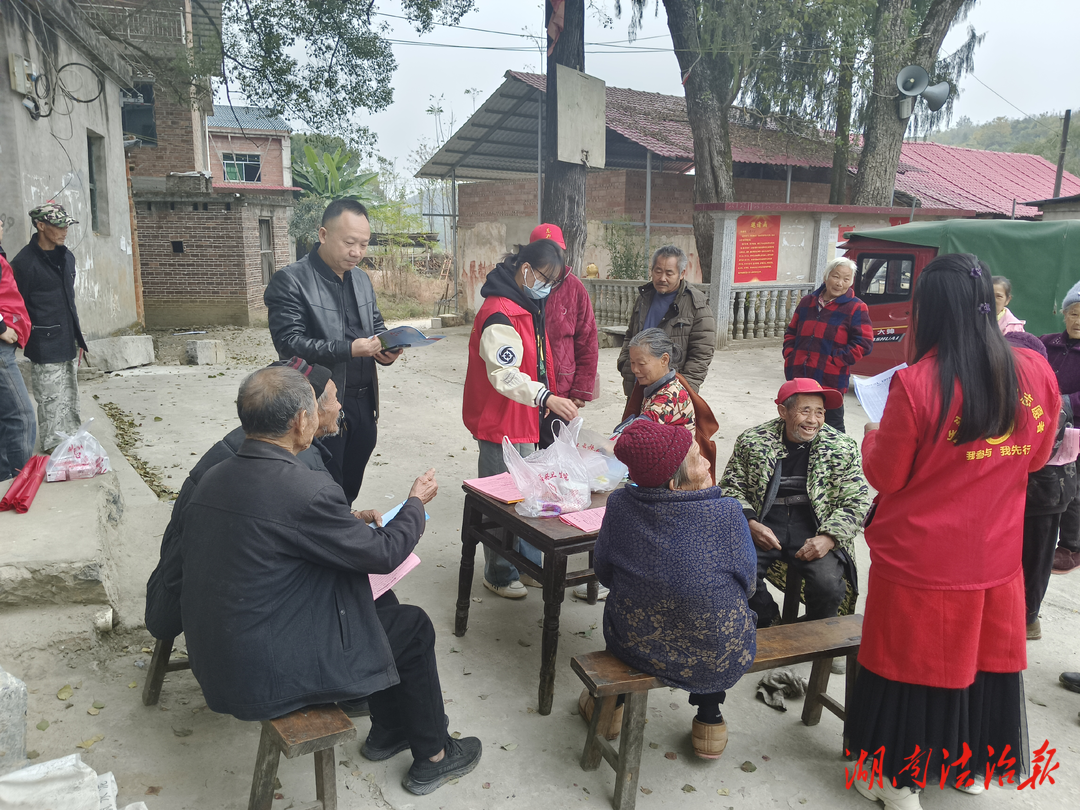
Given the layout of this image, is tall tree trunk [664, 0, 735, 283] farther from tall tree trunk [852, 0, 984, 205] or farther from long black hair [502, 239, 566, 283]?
long black hair [502, 239, 566, 283]

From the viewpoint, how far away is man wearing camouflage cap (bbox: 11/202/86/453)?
5.02 metres

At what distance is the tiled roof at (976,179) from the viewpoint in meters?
20.6

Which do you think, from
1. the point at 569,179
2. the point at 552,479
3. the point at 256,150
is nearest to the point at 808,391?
the point at 552,479

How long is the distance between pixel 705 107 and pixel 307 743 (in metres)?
11.8

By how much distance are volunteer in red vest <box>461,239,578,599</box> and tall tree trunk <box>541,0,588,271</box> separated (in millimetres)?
4327

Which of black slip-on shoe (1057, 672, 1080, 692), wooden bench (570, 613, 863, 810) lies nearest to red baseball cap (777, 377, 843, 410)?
wooden bench (570, 613, 863, 810)

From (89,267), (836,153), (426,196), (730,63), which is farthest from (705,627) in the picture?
(426,196)

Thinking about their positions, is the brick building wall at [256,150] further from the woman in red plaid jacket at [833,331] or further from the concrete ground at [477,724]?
the concrete ground at [477,724]

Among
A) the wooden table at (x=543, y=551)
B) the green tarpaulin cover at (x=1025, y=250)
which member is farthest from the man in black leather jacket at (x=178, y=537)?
the green tarpaulin cover at (x=1025, y=250)

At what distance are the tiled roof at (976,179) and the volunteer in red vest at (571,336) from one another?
713 inches

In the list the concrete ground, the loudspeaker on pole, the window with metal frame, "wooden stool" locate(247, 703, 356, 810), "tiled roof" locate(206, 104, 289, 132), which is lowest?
the concrete ground

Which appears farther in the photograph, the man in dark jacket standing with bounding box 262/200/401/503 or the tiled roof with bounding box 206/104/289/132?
the tiled roof with bounding box 206/104/289/132

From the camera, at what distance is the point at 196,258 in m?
15.4
